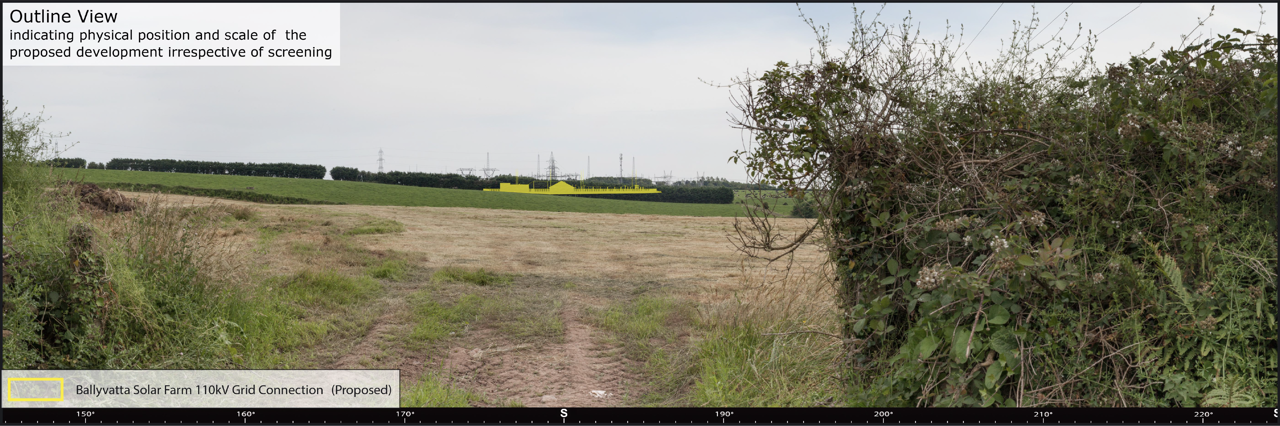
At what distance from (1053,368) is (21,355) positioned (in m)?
6.50

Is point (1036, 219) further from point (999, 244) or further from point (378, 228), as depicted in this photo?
point (378, 228)

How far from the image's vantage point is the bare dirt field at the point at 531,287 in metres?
5.98

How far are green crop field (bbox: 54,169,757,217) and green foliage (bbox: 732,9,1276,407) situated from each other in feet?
116

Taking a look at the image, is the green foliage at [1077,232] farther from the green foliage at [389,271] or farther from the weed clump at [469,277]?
the green foliage at [389,271]

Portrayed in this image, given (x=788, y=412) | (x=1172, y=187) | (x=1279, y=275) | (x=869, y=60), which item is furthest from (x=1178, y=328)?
(x=869, y=60)

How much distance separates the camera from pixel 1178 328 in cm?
305

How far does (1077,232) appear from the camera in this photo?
3377 mm

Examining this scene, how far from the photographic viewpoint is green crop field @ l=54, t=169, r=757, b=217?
134 ft

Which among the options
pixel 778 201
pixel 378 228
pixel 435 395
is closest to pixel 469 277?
pixel 435 395

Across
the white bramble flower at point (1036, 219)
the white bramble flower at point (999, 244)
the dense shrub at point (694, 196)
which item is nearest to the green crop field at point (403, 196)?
the dense shrub at point (694, 196)

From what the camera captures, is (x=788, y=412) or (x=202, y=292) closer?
(x=788, y=412)

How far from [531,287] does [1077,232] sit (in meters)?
9.06

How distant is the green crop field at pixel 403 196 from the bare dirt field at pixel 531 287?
18454 mm

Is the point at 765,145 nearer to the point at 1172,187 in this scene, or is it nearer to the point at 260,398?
the point at 1172,187
